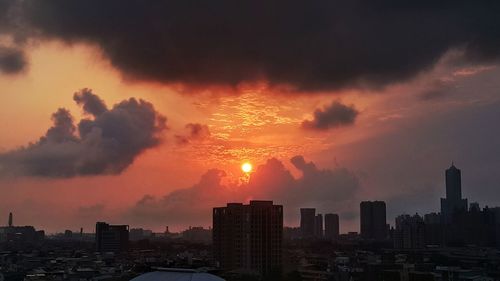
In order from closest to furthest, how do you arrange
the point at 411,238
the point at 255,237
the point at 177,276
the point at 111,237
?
the point at 177,276 < the point at 255,237 < the point at 111,237 < the point at 411,238

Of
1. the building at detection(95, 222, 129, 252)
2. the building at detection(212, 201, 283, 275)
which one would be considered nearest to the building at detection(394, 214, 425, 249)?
the building at detection(95, 222, 129, 252)

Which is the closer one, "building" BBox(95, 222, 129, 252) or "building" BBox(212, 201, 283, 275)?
"building" BBox(212, 201, 283, 275)

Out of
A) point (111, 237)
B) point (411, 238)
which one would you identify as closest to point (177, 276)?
point (111, 237)

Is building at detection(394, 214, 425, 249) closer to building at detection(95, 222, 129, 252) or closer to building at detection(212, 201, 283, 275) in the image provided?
building at detection(95, 222, 129, 252)

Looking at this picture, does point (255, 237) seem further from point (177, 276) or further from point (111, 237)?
point (111, 237)

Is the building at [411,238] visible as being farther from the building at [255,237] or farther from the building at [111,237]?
the building at [255,237]

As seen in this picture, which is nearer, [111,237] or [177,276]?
[177,276]
